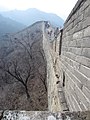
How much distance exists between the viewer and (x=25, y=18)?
387 feet

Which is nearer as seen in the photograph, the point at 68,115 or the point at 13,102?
the point at 68,115

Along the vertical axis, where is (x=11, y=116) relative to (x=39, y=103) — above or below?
above

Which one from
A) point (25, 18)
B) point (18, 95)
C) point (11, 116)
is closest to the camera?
point (11, 116)

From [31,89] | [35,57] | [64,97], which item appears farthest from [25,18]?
[64,97]

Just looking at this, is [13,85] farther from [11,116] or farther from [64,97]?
[11,116]

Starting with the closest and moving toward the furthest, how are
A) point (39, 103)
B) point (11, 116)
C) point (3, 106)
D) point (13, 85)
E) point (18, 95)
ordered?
point (11, 116) → point (39, 103) → point (3, 106) → point (18, 95) → point (13, 85)

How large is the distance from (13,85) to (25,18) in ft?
336

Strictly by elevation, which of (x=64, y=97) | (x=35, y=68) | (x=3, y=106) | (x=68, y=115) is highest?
(x=68, y=115)

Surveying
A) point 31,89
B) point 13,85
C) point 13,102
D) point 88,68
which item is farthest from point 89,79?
point 13,85

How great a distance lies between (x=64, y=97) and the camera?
4527mm

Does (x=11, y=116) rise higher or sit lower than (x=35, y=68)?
higher

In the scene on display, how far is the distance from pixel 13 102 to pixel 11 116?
14229 mm

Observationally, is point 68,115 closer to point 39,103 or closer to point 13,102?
point 39,103

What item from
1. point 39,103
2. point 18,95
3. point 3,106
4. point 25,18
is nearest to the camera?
point 39,103
